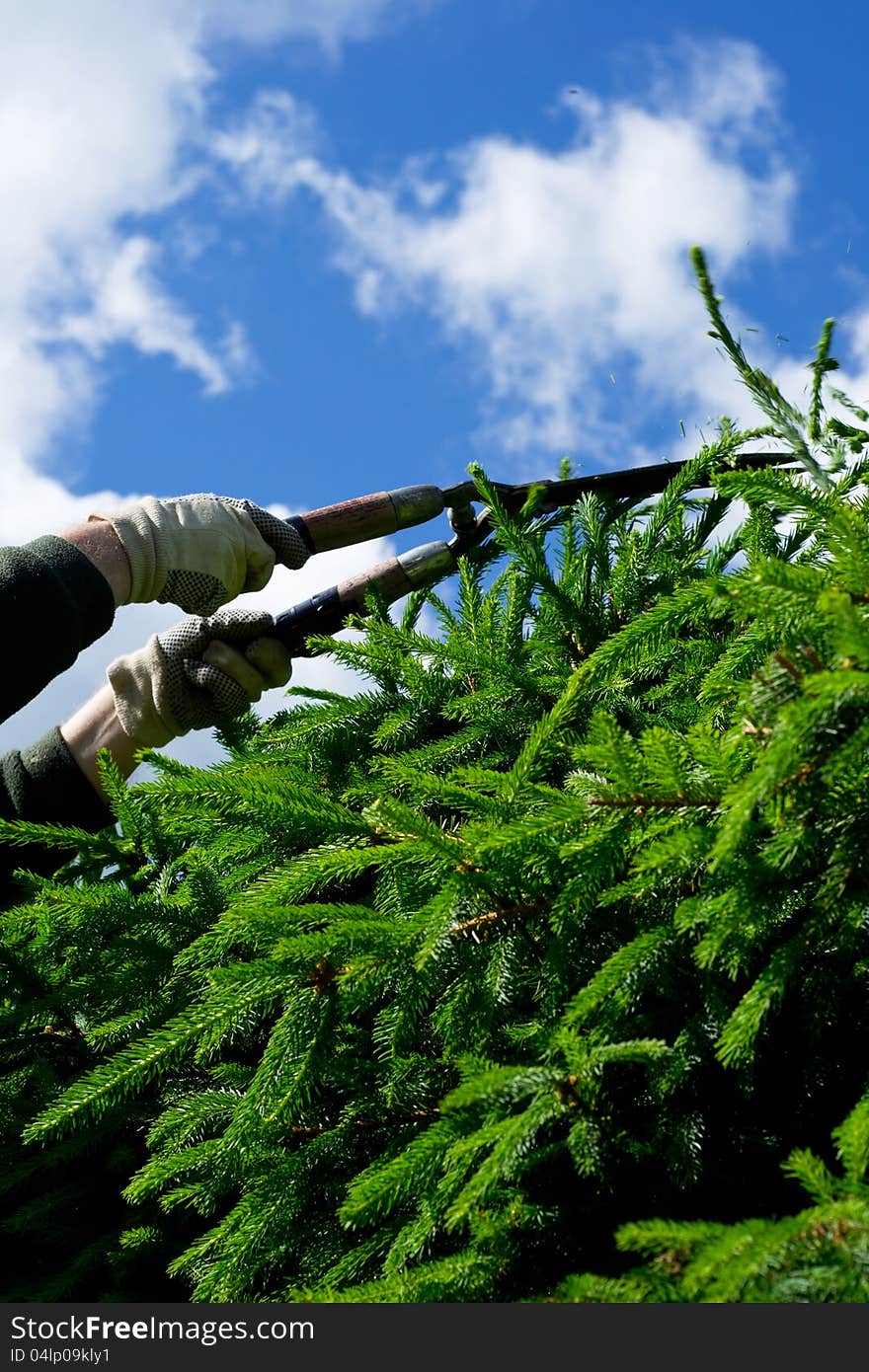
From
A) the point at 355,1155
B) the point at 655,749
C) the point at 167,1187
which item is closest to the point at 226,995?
the point at 355,1155

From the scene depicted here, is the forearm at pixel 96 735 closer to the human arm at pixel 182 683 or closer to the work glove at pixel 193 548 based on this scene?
the human arm at pixel 182 683

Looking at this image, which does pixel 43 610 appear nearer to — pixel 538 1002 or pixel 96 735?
pixel 96 735

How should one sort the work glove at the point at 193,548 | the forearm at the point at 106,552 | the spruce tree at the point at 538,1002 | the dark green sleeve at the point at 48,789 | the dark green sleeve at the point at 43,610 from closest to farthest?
the spruce tree at the point at 538,1002
the dark green sleeve at the point at 43,610
the forearm at the point at 106,552
the work glove at the point at 193,548
the dark green sleeve at the point at 48,789

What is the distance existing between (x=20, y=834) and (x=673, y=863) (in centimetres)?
139

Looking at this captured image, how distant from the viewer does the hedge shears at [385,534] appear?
125 inches

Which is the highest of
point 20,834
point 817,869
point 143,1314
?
point 20,834

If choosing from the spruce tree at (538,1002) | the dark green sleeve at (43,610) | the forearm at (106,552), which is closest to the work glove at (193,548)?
→ the forearm at (106,552)

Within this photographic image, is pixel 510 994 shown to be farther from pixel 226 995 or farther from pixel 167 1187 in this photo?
pixel 167 1187

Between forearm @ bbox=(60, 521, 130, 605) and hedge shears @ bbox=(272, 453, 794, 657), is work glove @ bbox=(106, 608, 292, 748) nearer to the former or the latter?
hedge shears @ bbox=(272, 453, 794, 657)

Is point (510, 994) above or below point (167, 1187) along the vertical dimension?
above

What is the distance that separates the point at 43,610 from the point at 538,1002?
6.62ft

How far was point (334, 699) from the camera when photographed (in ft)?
7.31

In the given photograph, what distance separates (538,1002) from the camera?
4.55 feet

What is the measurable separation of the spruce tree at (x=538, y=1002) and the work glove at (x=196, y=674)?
1.47m
